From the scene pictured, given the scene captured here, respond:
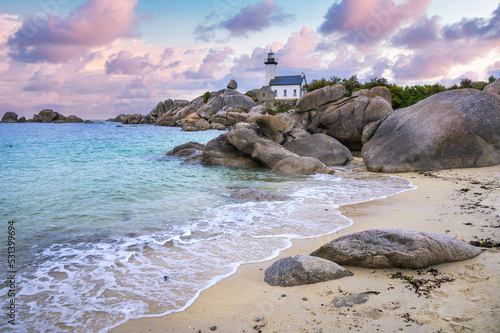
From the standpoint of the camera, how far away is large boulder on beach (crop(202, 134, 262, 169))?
55.1 feet

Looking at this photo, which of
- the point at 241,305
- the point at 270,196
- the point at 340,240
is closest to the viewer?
the point at 241,305

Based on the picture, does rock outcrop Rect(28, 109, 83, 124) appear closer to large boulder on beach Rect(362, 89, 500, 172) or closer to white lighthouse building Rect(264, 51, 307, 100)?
white lighthouse building Rect(264, 51, 307, 100)

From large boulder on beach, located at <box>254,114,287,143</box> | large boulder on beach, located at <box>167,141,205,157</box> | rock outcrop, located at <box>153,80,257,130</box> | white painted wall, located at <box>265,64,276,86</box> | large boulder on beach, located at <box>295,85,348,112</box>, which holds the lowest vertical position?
large boulder on beach, located at <box>167,141,205,157</box>

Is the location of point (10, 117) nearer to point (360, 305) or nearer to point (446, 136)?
point (446, 136)

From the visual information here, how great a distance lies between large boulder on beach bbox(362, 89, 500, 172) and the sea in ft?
5.46

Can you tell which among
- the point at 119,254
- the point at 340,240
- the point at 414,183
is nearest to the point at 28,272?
the point at 119,254

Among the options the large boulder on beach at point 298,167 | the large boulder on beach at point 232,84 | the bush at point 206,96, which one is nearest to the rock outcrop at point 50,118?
the bush at point 206,96

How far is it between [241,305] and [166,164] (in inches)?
578

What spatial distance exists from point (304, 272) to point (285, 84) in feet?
255

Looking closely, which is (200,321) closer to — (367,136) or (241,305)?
(241,305)

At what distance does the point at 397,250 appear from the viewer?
171 inches

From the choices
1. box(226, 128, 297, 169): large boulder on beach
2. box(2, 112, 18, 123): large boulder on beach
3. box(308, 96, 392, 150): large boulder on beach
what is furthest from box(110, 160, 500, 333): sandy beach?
box(2, 112, 18, 123): large boulder on beach

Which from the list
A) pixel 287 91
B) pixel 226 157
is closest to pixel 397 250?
pixel 226 157

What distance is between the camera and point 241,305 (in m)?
3.87
